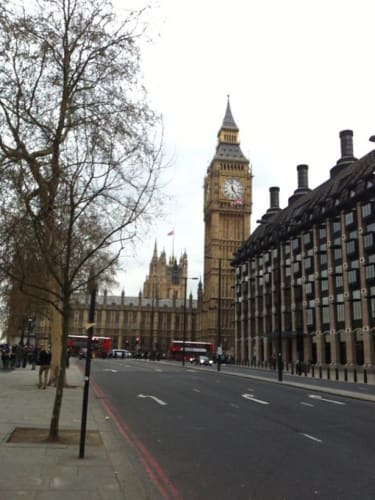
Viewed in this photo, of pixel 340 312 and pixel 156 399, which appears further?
pixel 340 312

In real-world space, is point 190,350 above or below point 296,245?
below

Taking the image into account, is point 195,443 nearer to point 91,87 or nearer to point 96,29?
point 91,87

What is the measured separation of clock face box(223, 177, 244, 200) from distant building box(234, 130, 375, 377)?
137 feet

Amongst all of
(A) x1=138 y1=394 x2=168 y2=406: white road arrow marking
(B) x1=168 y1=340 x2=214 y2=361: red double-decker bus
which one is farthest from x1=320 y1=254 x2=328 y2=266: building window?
(A) x1=138 y1=394 x2=168 y2=406: white road arrow marking

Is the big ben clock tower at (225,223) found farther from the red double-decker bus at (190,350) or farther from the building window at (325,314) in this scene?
the building window at (325,314)

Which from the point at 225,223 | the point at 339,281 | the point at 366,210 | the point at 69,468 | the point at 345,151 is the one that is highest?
the point at 225,223

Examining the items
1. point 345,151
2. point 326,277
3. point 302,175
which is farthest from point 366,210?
point 302,175

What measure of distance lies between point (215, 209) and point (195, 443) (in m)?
116

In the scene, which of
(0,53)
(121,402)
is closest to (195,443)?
(121,402)

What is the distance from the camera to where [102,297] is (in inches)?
6083

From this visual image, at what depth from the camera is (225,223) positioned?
412ft

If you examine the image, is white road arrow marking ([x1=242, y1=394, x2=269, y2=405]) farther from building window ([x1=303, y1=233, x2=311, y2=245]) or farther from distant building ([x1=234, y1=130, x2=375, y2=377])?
building window ([x1=303, y1=233, x2=311, y2=245])

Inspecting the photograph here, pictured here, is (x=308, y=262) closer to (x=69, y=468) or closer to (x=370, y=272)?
(x=370, y=272)

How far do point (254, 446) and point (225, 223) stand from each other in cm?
11715
